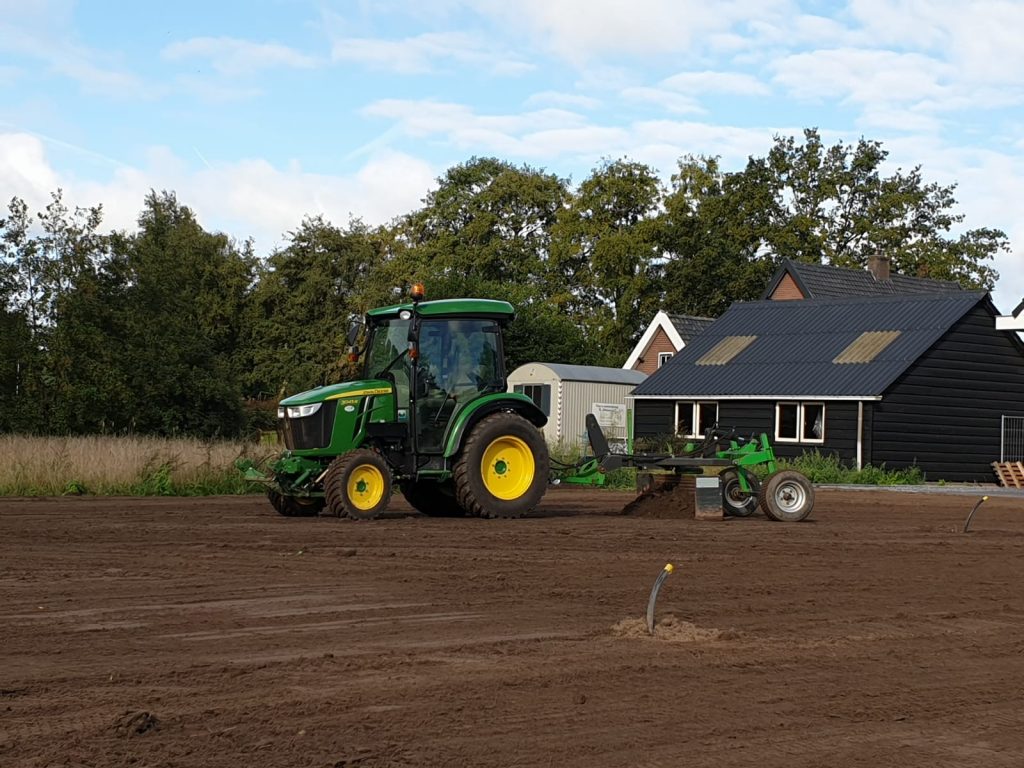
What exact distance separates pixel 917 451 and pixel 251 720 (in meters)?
31.6

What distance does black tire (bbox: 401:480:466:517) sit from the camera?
1872cm

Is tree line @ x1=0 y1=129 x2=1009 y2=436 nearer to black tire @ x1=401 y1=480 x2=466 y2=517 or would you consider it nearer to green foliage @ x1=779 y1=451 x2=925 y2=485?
green foliage @ x1=779 y1=451 x2=925 y2=485

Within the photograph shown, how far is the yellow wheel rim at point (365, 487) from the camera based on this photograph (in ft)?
55.5

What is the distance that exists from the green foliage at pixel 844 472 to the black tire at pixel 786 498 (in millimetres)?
13094

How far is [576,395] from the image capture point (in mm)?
43781

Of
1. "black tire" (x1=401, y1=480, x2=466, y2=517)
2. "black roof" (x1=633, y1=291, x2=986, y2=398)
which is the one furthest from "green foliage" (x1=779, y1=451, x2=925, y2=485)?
"black tire" (x1=401, y1=480, x2=466, y2=517)

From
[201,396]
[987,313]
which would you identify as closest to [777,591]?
[201,396]

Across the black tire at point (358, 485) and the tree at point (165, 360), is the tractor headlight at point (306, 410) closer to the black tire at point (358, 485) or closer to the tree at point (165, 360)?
the black tire at point (358, 485)

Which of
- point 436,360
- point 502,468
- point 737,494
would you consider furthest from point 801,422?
point 436,360

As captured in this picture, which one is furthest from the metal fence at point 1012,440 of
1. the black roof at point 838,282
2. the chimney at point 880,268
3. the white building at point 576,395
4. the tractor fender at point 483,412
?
the tractor fender at point 483,412

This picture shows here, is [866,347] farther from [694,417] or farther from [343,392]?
[343,392]

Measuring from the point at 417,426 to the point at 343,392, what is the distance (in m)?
1.05

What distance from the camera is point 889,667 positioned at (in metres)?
7.92

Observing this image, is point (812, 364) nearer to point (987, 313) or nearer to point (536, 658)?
point (987, 313)
